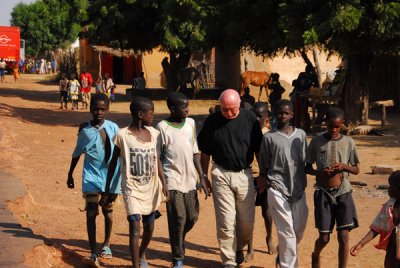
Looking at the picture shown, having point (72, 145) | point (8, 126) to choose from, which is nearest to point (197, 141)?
point (72, 145)

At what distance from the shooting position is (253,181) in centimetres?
677

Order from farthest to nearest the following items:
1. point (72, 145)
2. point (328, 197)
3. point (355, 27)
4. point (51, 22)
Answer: point (51, 22) → point (72, 145) → point (355, 27) → point (328, 197)

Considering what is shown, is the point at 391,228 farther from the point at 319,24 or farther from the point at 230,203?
the point at 319,24

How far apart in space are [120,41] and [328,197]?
75.1ft

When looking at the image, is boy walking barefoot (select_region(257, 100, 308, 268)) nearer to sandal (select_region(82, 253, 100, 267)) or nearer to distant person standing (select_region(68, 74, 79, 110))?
sandal (select_region(82, 253, 100, 267))

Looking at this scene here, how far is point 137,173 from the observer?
20.8 feet

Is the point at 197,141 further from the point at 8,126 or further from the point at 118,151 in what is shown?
the point at 8,126

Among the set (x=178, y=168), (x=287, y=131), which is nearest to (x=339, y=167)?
(x=287, y=131)

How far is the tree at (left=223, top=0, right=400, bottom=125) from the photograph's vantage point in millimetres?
15109

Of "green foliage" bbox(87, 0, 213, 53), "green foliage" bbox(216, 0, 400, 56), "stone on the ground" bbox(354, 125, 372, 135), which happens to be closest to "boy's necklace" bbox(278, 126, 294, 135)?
"green foliage" bbox(216, 0, 400, 56)

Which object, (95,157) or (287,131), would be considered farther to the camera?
(95,157)

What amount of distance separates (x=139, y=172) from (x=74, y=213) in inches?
135

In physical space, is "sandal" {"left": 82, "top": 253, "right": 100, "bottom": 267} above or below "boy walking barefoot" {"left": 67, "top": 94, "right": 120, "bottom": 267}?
below

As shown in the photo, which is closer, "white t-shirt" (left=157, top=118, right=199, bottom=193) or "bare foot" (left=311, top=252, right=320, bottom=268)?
"bare foot" (left=311, top=252, right=320, bottom=268)
